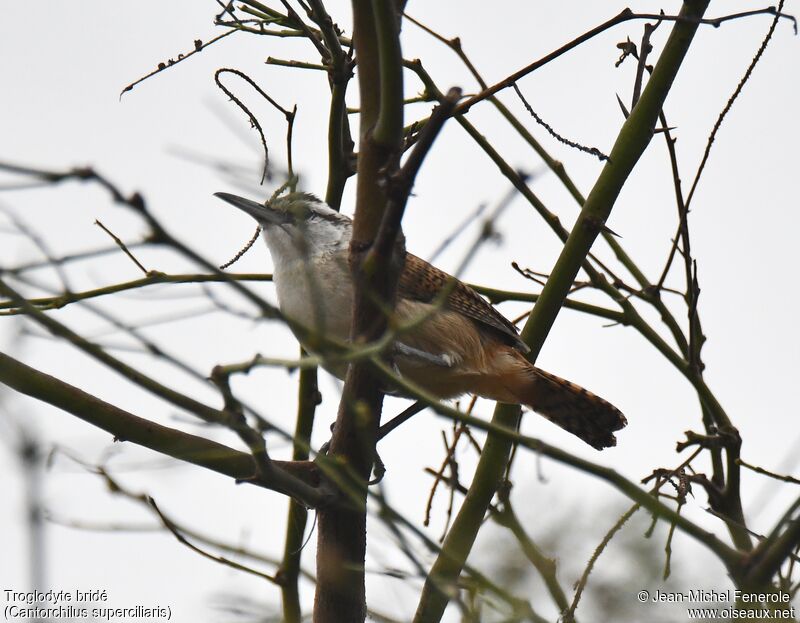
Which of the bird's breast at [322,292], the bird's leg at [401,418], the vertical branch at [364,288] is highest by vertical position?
the bird's breast at [322,292]

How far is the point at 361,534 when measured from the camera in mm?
3543

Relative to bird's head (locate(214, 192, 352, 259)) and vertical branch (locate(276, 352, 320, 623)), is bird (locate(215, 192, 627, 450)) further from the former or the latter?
vertical branch (locate(276, 352, 320, 623))

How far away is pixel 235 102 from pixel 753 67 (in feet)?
7.22

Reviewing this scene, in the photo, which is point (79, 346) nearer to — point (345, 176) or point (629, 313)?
point (345, 176)

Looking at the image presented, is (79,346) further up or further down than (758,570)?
Result: further up

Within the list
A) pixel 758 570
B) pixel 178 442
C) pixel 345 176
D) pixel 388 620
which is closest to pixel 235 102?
pixel 345 176

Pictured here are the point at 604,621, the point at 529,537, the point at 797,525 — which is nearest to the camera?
the point at 797,525

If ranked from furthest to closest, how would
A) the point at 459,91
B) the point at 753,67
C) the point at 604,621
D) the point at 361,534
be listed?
1. the point at 753,67
2. the point at 361,534
3. the point at 604,621
4. the point at 459,91

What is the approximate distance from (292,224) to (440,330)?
1.06 metres

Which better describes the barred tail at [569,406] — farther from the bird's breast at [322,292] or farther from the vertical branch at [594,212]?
the vertical branch at [594,212]

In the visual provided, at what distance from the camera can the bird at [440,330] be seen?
476 cm

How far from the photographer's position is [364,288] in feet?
8.81

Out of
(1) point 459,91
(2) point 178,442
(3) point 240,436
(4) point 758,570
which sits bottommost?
(4) point 758,570

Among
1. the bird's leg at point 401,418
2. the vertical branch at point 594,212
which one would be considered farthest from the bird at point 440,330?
the vertical branch at point 594,212
